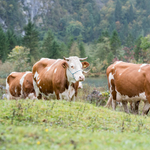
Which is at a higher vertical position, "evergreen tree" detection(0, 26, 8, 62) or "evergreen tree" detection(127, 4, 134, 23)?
"evergreen tree" detection(127, 4, 134, 23)

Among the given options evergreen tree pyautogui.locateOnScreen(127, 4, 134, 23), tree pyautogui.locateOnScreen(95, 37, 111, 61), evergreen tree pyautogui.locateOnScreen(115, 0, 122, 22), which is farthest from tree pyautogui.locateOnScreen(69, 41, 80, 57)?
evergreen tree pyautogui.locateOnScreen(127, 4, 134, 23)

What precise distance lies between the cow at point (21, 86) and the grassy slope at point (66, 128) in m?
5.09

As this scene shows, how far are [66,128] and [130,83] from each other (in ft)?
15.1

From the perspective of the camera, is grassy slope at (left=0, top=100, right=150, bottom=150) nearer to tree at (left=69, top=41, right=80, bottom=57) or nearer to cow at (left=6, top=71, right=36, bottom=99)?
cow at (left=6, top=71, right=36, bottom=99)

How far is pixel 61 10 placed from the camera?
172 metres

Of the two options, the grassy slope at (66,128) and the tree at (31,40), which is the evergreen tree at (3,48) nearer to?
the tree at (31,40)

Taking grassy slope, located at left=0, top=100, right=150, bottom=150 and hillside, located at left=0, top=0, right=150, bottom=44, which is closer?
grassy slope, located at left=0, top=100, right=150, bottom=150

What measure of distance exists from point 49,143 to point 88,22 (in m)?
165

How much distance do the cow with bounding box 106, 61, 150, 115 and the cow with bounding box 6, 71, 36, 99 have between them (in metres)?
4.16

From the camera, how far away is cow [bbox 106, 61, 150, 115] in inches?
341

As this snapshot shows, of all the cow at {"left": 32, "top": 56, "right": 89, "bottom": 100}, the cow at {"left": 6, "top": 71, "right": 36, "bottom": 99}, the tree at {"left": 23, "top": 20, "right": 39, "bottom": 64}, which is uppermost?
the tree at {"left": 23, "top": 20, "right": 39, "bottom": 64}

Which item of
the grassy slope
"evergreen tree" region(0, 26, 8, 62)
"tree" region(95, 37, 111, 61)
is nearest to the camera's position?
the grassy slope

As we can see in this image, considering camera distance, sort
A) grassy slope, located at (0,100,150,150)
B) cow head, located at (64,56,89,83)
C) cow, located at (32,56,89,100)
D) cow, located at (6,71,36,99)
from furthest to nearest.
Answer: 1. cow, located at (6,71,36,99)
2. cow, located at (32,56,89,100)
3. cow head, located at (64,56,89,83)
4. grassy slope, located at (0,100,150,150)

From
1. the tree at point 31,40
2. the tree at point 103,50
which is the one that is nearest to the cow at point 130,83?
the tree at point 31,40
